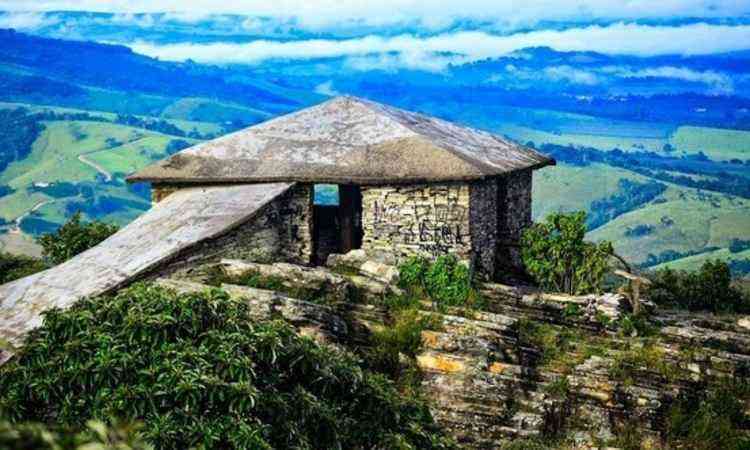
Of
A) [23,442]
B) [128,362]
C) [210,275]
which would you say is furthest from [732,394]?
[23,442]

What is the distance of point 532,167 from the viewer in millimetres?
22203

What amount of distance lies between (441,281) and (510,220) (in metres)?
4.70

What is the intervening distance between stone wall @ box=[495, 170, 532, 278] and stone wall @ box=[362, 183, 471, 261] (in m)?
2.17

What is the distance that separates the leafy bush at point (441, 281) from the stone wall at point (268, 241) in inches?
94.5

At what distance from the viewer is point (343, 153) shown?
1959 cm

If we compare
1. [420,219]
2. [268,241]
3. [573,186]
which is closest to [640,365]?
[420,219]

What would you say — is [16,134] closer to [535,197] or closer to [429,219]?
[535,197]

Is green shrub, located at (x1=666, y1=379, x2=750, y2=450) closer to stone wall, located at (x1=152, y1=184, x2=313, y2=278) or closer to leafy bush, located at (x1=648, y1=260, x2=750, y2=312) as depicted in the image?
leafy bush, located at (x1=648, y1=260, x2=750, y2=312)

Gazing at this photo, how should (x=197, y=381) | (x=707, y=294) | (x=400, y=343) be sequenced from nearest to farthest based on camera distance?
(x=197, y=381)
(x=400, y=343)
(x=707, y=294)

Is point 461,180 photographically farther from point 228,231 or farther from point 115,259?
point 115,259

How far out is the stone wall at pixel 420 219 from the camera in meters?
18.5

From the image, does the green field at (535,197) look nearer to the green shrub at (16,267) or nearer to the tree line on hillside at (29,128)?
the tree line on hillside at (29,128)

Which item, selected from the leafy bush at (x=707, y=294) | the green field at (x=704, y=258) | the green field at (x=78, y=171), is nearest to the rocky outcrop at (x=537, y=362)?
the leafy bush at (x=707, y=294)

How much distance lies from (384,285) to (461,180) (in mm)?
2918
